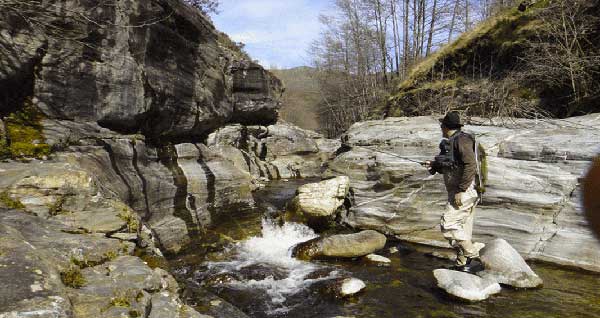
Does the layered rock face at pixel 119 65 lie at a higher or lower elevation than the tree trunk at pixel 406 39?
lower

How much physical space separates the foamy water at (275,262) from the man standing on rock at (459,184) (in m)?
2.24

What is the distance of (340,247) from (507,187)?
12.0ft

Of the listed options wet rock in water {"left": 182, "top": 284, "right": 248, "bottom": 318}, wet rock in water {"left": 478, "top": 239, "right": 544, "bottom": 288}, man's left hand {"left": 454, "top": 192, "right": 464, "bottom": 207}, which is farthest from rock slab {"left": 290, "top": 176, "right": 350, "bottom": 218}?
wet rock in water {"left": 182, "top": 284, "right": 248, "bottom": 318}

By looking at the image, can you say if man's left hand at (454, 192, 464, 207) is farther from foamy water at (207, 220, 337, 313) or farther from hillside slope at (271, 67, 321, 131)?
hillside slope at (271, 67, 321, 131)

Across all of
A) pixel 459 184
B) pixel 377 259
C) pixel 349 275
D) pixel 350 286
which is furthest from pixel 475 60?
pixel 350 286

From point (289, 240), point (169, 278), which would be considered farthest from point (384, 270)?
point (169, 278)

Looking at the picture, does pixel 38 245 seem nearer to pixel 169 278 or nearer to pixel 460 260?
pixel 169 278

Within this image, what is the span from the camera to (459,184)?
5.87 m

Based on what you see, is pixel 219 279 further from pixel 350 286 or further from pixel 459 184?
pixel 459 184

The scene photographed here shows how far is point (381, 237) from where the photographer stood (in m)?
7.97

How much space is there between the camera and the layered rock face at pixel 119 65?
556cm

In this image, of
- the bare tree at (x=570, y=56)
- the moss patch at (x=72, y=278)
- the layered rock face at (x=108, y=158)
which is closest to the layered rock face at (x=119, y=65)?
the layered rock face at (x=108, y=158)

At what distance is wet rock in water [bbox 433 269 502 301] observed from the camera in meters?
5.33

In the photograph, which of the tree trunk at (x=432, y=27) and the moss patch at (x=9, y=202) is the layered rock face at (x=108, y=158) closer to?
the moss patch at (x=9, y=202)
